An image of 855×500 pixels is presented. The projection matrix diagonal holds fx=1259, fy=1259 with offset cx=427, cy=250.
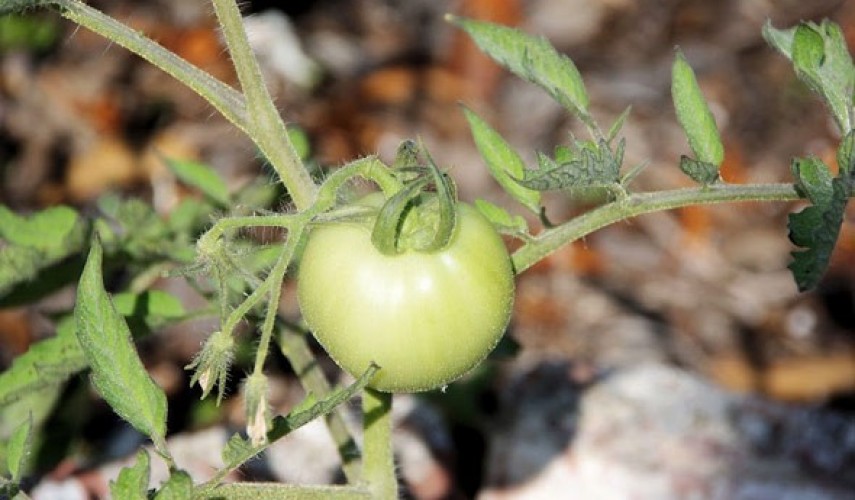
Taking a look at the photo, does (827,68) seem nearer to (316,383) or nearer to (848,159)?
(848,159)

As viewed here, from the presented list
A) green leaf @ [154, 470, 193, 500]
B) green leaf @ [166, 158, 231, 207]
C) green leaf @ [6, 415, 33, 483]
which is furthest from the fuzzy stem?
green leaf @ [166, 158, 231, 207]

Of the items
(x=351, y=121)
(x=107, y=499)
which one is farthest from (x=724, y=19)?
(x=107, y=499)

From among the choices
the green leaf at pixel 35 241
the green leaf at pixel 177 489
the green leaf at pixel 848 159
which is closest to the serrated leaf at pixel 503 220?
the green leaf at pixel 848 159

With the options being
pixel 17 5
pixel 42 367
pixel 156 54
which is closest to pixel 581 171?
pixel 156 54

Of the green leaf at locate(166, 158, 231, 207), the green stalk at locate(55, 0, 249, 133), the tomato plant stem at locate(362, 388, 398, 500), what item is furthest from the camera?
the green leaf at locate(166, 158, 231, 207)

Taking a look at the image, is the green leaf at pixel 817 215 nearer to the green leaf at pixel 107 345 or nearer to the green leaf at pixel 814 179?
the green leaf at pixel 814 179

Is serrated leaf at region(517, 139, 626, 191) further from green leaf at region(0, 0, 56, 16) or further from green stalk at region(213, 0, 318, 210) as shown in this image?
green leaf at region(0, 0, 56, 16)

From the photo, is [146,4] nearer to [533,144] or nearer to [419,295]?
[533,144]

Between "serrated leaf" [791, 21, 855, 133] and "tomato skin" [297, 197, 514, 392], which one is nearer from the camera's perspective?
"tomato skin" [297, 197, 514, 392]
